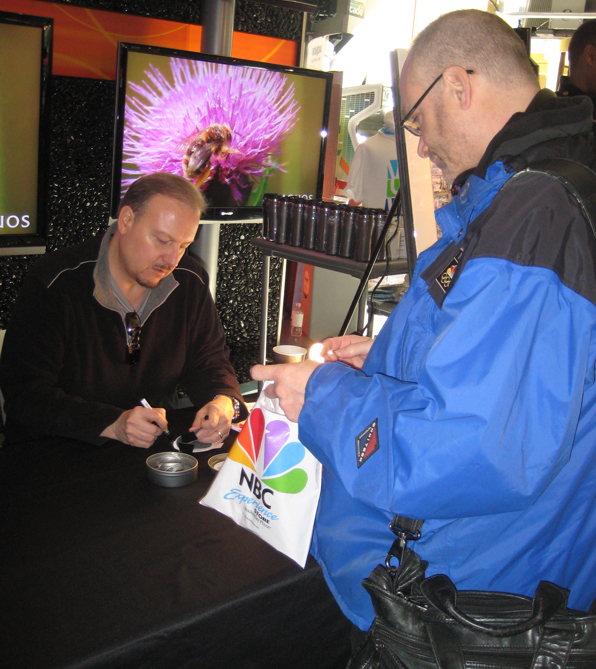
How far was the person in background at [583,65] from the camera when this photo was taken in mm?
2283

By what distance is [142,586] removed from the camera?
3.49 ft

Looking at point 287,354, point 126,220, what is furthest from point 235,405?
point 126,220

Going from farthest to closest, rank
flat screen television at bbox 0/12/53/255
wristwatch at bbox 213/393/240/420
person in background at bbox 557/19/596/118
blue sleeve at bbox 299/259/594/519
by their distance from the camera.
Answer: flat screen television at bbox 0/12/53/255, person in background at bbox 557/19/596/118, wristwatch at bbox 213/393/240/420, blue sleeve at bbox 299/259/594/519

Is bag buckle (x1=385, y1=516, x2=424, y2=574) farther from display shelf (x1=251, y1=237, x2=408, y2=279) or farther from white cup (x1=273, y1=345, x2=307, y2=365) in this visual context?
display shelf (x1=251, y1=237, x2=408, y2=279)

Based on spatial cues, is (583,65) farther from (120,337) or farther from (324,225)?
(120,337)

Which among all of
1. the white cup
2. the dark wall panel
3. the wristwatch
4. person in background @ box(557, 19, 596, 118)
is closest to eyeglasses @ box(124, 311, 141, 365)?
the wristwatch

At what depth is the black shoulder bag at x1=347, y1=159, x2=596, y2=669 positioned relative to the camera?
31.0 inches

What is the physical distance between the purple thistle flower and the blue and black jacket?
2.64 meters

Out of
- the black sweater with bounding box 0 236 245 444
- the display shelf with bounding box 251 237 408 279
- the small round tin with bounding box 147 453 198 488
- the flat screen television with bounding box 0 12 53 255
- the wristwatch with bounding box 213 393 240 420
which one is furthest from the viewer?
the display shelf with bounding box 251 237 408 279

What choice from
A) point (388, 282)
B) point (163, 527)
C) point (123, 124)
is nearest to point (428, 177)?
point (163, 527)

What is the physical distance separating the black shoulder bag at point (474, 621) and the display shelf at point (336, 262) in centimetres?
188

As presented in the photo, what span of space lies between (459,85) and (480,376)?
0.50m

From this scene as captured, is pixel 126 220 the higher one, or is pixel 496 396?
pixel 126 220

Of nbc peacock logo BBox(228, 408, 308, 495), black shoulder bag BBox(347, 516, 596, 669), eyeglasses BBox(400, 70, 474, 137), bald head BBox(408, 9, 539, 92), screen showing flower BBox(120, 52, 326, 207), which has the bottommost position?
black shoulder bag BBox(347, 516, 596, 669)
